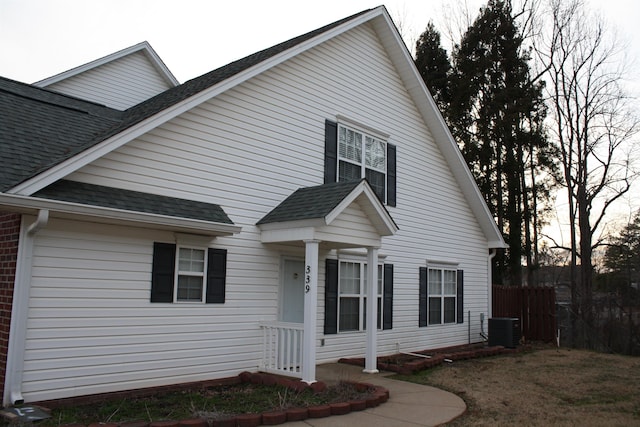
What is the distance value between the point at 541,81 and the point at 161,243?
70.7 ft

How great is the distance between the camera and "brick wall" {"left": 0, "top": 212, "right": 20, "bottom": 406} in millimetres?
6555

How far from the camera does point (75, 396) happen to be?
6.93 m

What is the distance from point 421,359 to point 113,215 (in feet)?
23.6

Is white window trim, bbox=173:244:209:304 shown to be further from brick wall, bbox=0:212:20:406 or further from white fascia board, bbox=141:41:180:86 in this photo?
white fascia board, bbox=141:41:180:86

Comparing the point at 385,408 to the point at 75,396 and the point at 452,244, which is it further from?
the point at 452,244

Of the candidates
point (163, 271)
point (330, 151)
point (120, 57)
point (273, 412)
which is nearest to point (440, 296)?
point (330, 151)

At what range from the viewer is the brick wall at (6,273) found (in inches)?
258

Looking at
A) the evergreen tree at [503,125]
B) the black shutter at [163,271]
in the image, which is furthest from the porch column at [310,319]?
the evergreen tree at [503,125]

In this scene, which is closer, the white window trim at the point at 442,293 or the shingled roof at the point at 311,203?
the shingled roof at the point at 311,203

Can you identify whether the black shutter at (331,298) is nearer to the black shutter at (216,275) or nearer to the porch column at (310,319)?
the porch column at (310,319)

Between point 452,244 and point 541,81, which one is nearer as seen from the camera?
point 452,244

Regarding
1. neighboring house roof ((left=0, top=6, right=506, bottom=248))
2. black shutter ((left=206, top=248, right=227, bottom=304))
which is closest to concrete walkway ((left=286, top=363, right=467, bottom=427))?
black shutter ((left=206, top=248, right=227, bottom=304))

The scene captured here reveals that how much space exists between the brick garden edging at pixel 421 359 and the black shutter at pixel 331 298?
721mm

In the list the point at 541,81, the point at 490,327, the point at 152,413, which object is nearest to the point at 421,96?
the point at 490,327
